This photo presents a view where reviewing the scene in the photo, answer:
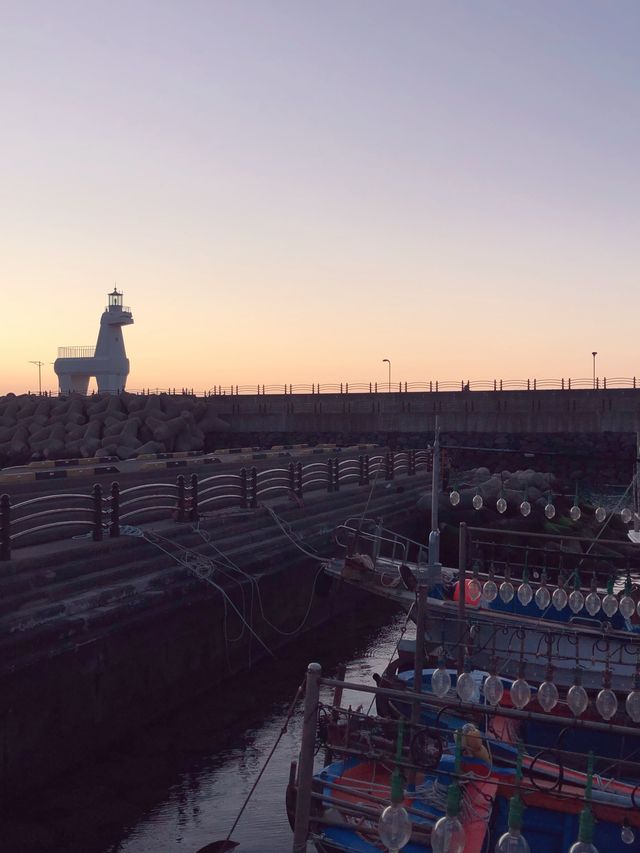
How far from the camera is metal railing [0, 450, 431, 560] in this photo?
15.5 meters

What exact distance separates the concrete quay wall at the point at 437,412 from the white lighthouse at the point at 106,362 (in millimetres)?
10034

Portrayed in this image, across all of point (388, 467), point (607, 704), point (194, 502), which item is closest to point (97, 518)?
point (194, 502)

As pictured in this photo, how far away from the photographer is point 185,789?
42.0 ft

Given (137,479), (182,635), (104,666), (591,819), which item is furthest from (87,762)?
(137,479)

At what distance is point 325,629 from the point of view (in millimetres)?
22266

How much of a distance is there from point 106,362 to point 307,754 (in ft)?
228

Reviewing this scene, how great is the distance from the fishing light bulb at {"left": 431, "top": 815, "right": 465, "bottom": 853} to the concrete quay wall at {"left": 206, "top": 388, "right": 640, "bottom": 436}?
175 ft

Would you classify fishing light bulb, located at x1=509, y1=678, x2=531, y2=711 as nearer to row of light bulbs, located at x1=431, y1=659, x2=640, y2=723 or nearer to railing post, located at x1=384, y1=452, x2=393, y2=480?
row of light bulbs, located at x1=431, y1=659, x2=640, y2=723

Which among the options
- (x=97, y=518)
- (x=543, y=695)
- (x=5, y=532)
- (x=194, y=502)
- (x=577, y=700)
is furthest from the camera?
(x=194, y=502)

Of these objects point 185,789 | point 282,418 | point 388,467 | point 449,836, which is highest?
point 282,418

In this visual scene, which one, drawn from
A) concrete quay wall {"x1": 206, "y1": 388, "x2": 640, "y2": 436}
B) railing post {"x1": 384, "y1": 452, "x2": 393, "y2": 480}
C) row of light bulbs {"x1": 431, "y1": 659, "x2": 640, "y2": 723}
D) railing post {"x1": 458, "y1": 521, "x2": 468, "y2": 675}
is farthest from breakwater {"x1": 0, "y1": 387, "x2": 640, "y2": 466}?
row of light bulbs {"x1": 431, "y1": 659, "x2": 640, "y2": 723}

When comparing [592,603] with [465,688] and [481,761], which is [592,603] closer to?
[481,761]

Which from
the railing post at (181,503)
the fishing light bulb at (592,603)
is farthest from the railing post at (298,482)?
the fishing light bulb at (592,603)

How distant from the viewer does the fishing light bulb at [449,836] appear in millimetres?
5832
